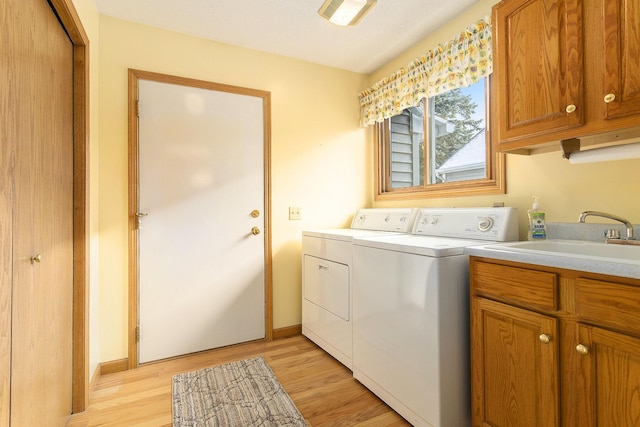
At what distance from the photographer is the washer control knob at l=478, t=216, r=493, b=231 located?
1.71 metres

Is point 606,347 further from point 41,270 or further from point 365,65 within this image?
point 365,65

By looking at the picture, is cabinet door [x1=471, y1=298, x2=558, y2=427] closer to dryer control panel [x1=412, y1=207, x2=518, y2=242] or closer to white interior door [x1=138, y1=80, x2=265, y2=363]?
dryer control panel [x1=412, y1=207, x2=518, y2=242]

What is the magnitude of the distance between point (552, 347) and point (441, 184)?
55.1 inches

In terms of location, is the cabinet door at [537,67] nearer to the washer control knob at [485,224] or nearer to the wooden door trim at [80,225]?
the washer control knob at [485,224]

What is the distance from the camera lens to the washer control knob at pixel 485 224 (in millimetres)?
1708

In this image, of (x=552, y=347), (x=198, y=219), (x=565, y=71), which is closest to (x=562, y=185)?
(x=565, y=71)

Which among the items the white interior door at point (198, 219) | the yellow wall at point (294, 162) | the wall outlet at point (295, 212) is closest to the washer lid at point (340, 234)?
the wall outlet at point (295, 212)

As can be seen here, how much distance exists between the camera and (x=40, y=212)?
1.28m

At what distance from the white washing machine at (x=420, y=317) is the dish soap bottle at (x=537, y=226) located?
3.1 inches

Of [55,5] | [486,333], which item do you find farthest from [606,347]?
[55,5]

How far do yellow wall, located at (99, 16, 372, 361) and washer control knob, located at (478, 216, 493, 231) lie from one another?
133 centimetres

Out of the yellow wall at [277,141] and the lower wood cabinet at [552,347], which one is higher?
the yellow wall at [277,141]

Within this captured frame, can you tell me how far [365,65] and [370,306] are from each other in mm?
2144

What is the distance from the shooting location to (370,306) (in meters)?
1.78
